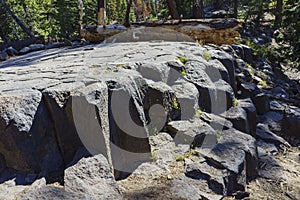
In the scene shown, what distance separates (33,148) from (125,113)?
3.07 feet

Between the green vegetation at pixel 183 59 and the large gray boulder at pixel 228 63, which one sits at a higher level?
the green vegetation at pixel 183 59

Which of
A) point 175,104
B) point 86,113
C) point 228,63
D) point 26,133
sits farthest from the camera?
point 228,63

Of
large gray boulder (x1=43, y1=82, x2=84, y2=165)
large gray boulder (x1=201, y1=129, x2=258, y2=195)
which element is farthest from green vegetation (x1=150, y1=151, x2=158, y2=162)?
large gray boulder (x1=43, y1=82, x2=84, y2=165)

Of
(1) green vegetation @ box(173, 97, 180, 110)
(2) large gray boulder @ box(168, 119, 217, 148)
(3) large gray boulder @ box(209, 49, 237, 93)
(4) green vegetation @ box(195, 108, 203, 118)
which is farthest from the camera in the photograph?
(3) large gray boulder @ box(209, 49, 237, 93)

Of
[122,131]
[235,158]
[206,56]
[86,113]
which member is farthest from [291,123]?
[86,113]

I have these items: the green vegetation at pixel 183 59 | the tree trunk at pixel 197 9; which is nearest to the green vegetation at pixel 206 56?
the green vegetation at pixel 183 59

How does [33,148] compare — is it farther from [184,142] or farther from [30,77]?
[184,142]

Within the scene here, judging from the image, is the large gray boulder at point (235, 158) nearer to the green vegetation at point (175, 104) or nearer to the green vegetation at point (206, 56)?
the green vegetation at point (175, 104)

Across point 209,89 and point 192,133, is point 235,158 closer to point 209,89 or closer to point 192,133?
point 192,133

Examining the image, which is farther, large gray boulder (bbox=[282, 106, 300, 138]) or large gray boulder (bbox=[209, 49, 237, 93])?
large gray boulder (bbox=[282, 106, 300, 138])

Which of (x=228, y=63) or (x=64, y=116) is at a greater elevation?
(x=64, y=116)

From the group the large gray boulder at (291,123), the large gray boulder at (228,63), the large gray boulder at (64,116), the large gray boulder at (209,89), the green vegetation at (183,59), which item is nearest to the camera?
the large gray boulder at (64,116)

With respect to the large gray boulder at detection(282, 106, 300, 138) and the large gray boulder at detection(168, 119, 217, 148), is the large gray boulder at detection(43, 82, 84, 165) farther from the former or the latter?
the large gray boulder at detection(282, 106, 300, 138)

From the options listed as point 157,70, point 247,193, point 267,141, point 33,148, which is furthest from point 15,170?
point 267,141
